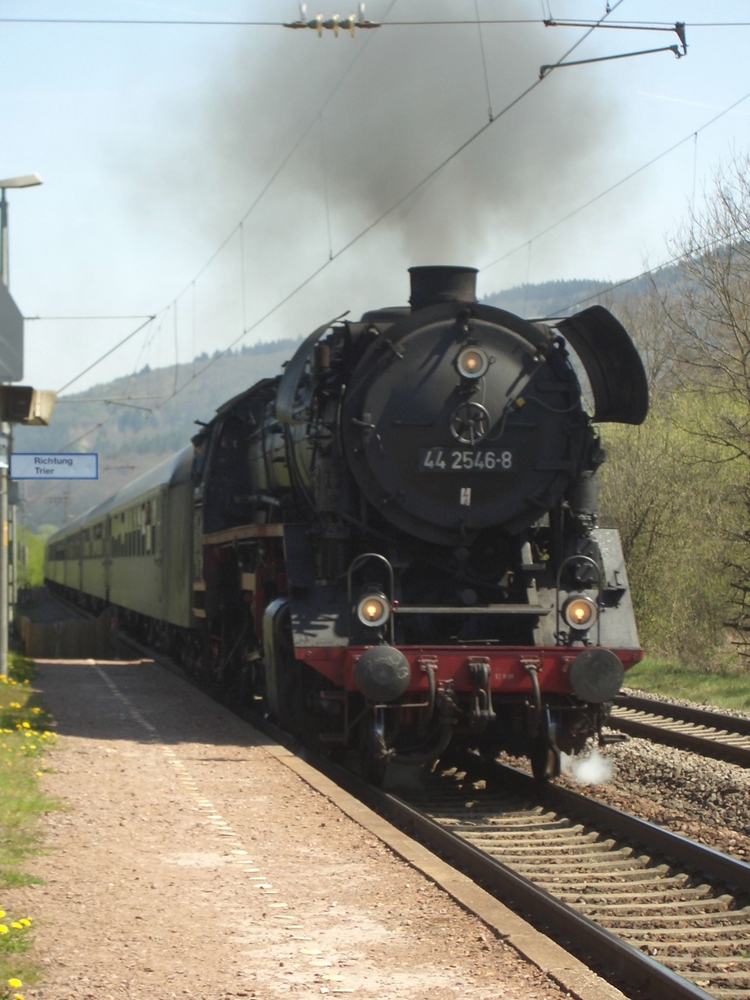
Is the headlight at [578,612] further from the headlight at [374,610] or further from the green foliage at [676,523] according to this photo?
the green foliage at [676,523]

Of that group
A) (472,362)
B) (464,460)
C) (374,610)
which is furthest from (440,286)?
(374,610)

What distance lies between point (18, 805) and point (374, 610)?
2.51 m

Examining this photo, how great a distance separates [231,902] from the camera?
17.6 ft

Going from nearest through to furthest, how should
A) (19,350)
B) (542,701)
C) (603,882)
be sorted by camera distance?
(603,882)
(542,701)
(19,350)

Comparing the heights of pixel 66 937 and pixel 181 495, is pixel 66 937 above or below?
below

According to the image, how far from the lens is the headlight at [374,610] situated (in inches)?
323

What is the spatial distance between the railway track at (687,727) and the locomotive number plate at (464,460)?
240 cm

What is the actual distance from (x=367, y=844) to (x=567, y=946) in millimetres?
1683

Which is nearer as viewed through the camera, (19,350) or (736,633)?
(19,350)

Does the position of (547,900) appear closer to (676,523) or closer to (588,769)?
(588,769)

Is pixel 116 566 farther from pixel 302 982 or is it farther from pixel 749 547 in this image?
pixel 302 982

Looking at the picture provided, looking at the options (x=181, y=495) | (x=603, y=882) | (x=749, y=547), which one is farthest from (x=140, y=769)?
(x=749, y=547)

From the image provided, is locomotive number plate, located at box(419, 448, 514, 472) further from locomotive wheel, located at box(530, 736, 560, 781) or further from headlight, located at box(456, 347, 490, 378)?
locomotive wheel, located at box(530, 736, 560, 781)

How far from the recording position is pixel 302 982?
4293 mm
